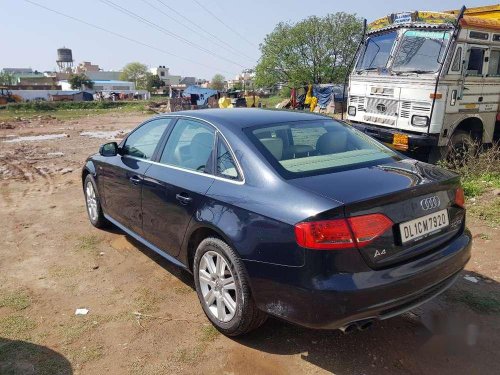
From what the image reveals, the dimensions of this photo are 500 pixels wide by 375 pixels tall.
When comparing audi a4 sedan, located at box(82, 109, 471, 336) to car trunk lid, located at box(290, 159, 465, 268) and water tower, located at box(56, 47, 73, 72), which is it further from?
water tower, located at box(56, 47, 73, 72)

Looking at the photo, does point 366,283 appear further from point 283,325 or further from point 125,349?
point 125,349

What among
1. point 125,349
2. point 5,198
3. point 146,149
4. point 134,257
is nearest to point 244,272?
point 125,349

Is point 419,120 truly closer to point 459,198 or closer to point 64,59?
point 459,198

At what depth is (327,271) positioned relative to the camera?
2.42 metres

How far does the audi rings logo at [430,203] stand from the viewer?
2.76 meters

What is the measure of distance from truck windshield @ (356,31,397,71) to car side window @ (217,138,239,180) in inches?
252

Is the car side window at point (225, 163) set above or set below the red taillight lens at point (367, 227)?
above

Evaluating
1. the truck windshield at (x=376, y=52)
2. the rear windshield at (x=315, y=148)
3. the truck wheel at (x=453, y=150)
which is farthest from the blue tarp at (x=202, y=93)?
the rear windshield at (x=315, y=148)

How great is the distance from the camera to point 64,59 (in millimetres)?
134125

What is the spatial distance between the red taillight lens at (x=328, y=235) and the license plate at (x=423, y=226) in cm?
43

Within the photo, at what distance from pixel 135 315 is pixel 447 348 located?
8.04 ft

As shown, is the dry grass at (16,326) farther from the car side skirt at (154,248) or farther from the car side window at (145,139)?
the car side window at (145,139)

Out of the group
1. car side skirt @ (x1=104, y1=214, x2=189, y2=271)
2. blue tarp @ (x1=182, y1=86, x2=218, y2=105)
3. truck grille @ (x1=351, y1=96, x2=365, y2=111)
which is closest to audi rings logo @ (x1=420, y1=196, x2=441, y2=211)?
car side skirt @ (x1=104, y1=214, x2=189, y2=271)

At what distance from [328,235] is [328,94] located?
2911 cm
